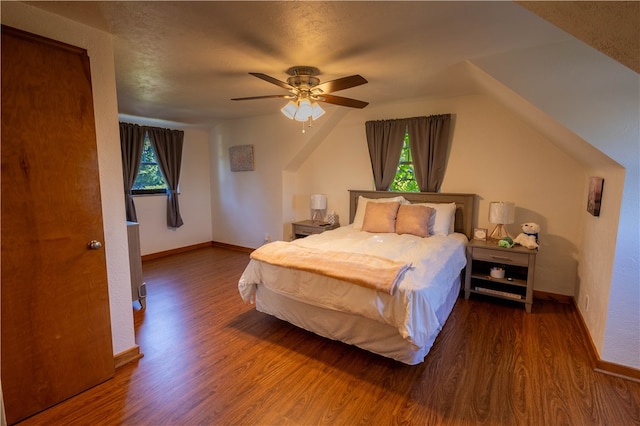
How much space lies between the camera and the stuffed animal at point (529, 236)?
3.03 metres

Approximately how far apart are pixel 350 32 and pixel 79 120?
1.77 m

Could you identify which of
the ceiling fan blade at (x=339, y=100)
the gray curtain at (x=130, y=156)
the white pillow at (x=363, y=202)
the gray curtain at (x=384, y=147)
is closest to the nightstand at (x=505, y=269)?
the white pillow at (x=363, y=202)

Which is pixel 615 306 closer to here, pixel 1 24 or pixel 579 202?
pixel 579 202

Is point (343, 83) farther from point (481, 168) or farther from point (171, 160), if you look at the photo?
Answer: point (171, 160)

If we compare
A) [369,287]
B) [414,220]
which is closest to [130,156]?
[414,220]

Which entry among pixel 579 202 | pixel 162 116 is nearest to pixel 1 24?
pixel 162 116

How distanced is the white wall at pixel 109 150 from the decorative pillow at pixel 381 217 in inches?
96.6

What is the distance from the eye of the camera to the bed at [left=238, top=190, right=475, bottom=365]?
6.54 feet

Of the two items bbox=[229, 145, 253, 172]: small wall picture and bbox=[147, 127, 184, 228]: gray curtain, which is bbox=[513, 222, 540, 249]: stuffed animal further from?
bbox=[147, 127, 184, 228]: gray curtain

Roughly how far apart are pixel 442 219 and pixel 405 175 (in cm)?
94

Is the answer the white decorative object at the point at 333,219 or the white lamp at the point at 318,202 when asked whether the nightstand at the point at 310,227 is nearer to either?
the white decorative object at the point at 333,219

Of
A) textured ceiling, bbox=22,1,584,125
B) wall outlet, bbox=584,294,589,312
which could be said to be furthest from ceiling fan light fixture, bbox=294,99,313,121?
wall outlet, bbox=584,294,589,312

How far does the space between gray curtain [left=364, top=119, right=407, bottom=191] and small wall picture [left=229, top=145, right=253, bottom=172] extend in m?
2.06

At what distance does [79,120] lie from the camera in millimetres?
1840
